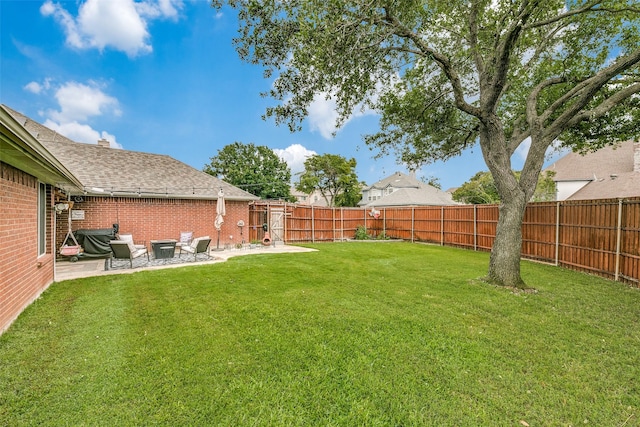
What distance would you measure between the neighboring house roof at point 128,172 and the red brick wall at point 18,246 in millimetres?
5266

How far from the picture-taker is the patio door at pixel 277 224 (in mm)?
16281

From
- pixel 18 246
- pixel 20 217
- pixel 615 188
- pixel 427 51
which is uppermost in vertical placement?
pixel 427 51

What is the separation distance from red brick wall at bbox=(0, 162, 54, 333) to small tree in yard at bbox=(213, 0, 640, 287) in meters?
5.15

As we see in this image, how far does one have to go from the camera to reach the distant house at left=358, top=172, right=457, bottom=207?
3138 cm

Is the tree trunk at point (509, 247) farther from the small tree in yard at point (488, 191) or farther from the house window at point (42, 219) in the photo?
the small tree in yard at point (488, 191)

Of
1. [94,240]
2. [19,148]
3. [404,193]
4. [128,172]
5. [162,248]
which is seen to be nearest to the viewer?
[19,148]

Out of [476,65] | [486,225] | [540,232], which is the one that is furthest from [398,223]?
[476,65]

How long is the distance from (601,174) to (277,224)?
3048 cm

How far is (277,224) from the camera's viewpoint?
16.5 meters

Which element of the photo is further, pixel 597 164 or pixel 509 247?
pixel 597 164

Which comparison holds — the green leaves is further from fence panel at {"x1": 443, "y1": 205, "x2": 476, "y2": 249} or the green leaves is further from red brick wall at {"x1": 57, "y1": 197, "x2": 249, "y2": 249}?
fence panel at {"x1": 443, "y1": 205, "x2": 476, "y2": 249}

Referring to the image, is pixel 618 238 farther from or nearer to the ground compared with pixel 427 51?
nearer to the ground

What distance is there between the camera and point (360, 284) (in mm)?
6793

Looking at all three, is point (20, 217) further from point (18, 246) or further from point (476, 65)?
point (476, 65)
